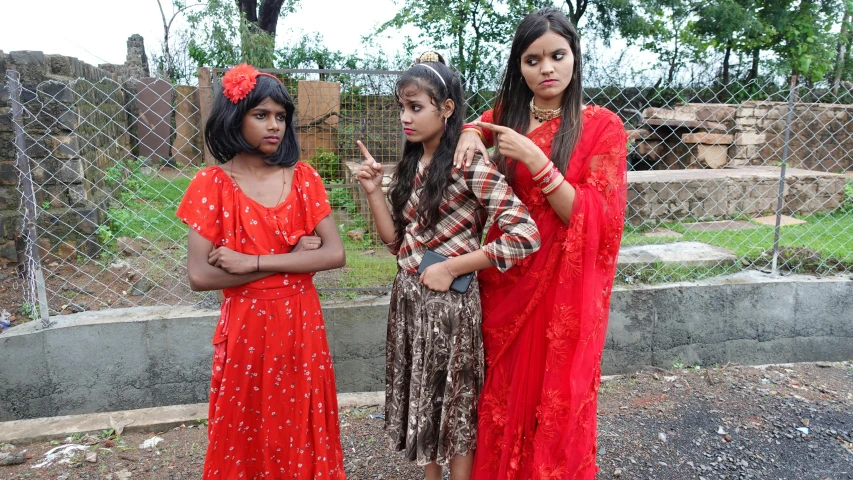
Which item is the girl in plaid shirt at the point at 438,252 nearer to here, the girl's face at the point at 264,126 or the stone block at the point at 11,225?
the girl's face at the point at 264,126

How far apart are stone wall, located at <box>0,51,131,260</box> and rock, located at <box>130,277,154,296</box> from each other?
1.57ft

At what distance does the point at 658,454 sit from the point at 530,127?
1813mm

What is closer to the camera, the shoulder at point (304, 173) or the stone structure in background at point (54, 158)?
the shoulder at point (304, 173)

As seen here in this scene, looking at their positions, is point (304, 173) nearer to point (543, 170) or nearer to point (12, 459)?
point (543, 170)

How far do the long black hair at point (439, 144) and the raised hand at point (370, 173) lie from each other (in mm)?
89

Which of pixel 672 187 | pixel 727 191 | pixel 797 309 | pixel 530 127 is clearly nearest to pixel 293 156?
pixel 530 127

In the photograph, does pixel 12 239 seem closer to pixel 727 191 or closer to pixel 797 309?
pixel 797 309

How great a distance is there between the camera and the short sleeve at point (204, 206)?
1839mm

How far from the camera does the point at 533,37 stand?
5.92ft

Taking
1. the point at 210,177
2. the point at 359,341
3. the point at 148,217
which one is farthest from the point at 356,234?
the point at 148,217

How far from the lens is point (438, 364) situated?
1.95 m

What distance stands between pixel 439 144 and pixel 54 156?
4.06 metres

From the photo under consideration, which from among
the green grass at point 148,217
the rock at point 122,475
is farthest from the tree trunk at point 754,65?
the rock at point 122,475

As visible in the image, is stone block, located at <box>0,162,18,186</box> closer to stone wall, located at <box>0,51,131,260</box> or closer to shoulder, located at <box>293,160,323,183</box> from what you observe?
stone wall, located at <box>0,51,131,260</box>
